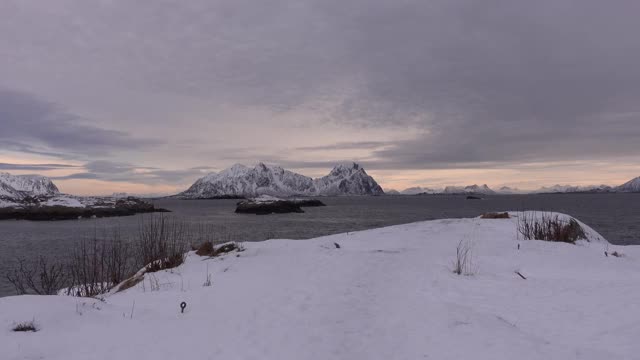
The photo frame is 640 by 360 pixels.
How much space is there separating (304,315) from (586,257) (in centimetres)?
885

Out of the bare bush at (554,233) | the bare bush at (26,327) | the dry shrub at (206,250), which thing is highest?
the bare bush at (554,233)

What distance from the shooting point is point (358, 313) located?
782cm

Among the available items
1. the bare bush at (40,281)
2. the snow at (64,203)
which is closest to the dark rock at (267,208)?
the snow at (64,203)

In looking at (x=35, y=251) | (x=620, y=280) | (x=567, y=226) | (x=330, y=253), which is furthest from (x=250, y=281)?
(x=35, y=251)

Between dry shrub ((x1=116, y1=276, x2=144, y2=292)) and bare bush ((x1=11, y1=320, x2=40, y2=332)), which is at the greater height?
bare bush ((x1=11, y1=320, x2=40, y2=332))

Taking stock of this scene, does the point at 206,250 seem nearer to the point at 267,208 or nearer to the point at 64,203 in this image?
the point at 267,208

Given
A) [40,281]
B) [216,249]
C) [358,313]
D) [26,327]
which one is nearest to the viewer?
[26,327]

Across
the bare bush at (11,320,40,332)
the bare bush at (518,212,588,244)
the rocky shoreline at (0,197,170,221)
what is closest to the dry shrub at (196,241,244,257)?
the bare bush at (11,320,40,332)

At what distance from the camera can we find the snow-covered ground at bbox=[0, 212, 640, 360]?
19.6ft

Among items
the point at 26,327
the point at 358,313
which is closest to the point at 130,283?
the point at 26,327

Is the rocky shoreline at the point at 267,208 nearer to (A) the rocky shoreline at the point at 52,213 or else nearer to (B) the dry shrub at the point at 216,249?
(A) the rocky shoreline at the point at 52,213

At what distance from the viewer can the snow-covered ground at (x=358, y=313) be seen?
235 inches

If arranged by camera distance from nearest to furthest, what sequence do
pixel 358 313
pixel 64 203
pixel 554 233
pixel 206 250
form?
pixel 358 313
pixel 206 250
pixel 554 233
pixel 64 203

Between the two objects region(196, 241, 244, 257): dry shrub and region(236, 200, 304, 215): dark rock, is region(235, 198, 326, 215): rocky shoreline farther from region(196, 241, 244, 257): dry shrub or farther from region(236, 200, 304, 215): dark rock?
region(196, 241, 244, 257): dry shrub
